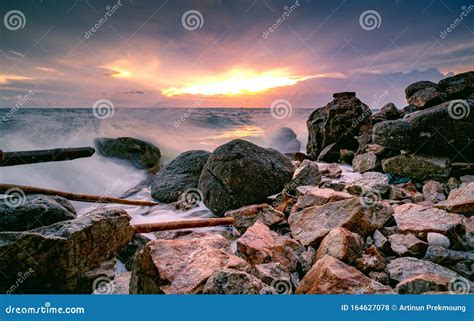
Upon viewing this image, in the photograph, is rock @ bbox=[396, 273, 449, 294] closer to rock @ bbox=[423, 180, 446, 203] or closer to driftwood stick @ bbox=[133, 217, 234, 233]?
rock @ bbox=[423, 180, 446, 203]

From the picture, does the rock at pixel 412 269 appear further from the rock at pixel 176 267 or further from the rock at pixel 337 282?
the rock at pixel 176 267

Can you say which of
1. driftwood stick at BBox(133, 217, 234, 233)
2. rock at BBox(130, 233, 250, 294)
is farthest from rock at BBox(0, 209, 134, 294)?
rock at BBox(130, 233, 250, 294)

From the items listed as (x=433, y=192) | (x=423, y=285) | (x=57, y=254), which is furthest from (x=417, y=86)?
(x=57, y=254)

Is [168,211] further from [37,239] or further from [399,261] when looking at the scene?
[399,261]

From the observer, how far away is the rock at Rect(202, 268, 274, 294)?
90.3 inches

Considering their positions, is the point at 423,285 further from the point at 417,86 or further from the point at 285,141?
the point at 285,141

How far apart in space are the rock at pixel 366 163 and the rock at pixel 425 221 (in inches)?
103

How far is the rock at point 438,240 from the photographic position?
316 cm

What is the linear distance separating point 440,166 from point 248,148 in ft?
12.0

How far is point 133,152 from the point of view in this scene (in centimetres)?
1205

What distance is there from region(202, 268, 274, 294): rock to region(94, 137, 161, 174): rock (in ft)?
32.5

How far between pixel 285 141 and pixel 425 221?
1466cm

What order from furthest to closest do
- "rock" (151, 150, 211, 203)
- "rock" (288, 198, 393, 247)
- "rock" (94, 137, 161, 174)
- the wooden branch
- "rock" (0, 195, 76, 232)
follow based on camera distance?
"rock" (94, 137, 161, 174), "rock" (151, 150, 211, 203), the wooden branch, "rock" (0, 195, 76, 232), "rock" (288, 198, 393, 247)

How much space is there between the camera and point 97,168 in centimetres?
1110
